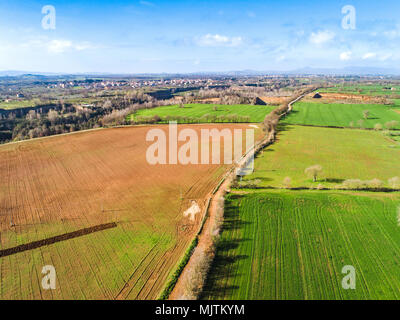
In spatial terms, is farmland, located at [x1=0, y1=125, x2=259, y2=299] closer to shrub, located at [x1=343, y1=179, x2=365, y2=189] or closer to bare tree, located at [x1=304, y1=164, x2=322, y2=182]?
bare tree, located at [x1=304, y1=164, x2=322, y2=182]

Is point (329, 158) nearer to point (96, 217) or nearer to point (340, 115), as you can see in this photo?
point (96, 217)

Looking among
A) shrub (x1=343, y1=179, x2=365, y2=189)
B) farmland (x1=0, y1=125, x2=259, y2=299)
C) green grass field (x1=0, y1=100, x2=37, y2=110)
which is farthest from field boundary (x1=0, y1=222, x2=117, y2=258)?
green grass field (x1=0, y1=100, x2=37, y2=110)

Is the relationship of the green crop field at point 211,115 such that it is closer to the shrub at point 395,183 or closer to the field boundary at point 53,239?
the shrub at point 395,183

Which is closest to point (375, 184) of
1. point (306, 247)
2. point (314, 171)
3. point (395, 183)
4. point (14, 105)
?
point (395, 183)

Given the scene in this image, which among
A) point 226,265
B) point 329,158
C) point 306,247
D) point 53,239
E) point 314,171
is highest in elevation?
point 329,158

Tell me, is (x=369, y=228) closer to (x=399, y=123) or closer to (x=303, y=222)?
(x=303, y=222)

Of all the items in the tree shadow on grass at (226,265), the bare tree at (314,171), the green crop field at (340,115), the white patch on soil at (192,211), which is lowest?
the tree shadow on grass at (226,265)

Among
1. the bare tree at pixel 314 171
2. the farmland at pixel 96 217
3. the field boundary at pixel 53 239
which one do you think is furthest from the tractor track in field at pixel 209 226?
the bare tree at pixel 314 171
